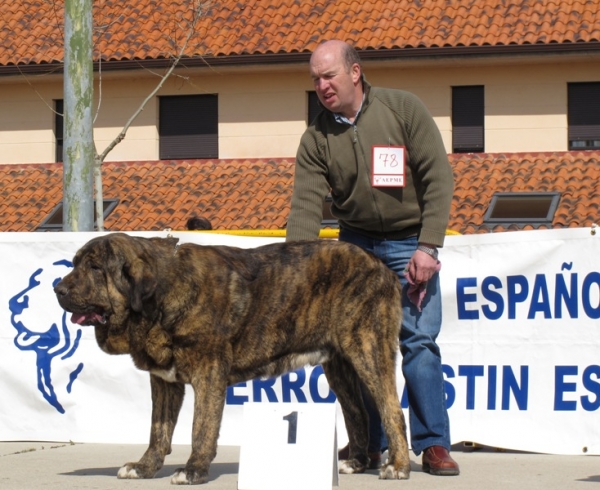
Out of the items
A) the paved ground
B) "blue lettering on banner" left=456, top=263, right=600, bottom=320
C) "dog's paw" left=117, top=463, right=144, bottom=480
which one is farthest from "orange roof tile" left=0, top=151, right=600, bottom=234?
"dog's paw" left=117, top=463, right=144, bottom=480

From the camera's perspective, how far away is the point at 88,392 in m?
9.50

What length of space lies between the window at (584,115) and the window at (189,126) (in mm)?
7640

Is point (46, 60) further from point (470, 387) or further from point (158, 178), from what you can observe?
point (470, 387)

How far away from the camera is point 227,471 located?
721 cm

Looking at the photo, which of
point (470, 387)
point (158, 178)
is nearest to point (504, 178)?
point (158, 178)

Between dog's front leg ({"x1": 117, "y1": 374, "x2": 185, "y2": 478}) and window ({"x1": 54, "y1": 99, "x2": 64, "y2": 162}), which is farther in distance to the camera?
window ({"x1": 54, "y1": 99, "x2": 64, "y2": 162})

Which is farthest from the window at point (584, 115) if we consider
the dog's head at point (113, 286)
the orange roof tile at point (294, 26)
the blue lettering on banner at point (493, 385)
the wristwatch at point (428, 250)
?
the dog's head at point (113, 286)

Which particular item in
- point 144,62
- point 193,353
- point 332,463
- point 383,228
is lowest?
point 332,463

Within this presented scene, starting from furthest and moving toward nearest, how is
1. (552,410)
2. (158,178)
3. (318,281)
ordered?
1. (158,178)
2. (552,410)
3. (318,281)

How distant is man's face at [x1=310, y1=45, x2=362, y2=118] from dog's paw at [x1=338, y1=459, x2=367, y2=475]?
6.23 ft

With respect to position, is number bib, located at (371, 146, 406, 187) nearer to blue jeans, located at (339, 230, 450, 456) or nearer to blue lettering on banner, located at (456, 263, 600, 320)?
blue jeans, located at (339, 230, 450, 456)

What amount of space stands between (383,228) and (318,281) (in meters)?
0.54

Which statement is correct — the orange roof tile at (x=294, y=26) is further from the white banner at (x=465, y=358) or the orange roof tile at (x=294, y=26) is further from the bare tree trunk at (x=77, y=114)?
the white banner at (x=465, y=358)

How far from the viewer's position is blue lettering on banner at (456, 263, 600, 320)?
28.4ft
